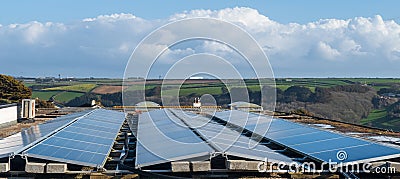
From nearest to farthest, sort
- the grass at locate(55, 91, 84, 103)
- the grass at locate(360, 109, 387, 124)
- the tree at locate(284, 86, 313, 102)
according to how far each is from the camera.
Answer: the grass at locate(360, 109, 387, 124)
the tree at locate(284, 86, 313, 102)
the grass at locate(55, 91, 84, 103)

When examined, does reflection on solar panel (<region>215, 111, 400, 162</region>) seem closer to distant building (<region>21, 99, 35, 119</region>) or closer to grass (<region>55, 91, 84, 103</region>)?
distant building (<region>21, 99, 35, 119</region>)

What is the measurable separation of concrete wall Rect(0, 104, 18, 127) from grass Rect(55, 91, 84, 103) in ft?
155

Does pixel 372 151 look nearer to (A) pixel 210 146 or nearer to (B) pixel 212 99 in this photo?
(A) pixel 210 146

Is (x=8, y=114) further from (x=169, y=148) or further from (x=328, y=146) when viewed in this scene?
(x=328, y=146)

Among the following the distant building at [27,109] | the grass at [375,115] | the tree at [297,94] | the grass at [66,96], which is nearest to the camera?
the distant building at [27,109]

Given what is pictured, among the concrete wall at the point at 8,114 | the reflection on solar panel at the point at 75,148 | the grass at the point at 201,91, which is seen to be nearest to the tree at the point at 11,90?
the grass at the point at 201,91

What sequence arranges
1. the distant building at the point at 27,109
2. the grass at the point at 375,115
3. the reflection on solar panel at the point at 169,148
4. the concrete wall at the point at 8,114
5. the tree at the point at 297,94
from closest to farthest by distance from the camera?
the reflection on solar panel at the point at 169,148 < the concrete wall at the point at 8,114 < the distant building at the point at 27,109 < the grass at the point at 375,115 < the tree at the point at 297,94

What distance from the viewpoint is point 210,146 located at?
9.88 m

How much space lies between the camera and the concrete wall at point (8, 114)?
65.5ft

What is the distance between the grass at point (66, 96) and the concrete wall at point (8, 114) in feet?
155

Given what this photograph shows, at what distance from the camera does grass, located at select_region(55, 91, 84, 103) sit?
6954 centimetres

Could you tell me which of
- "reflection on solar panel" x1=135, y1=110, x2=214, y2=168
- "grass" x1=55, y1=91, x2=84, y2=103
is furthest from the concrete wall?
"grass" x1=55, y1=91, x2=84, y2=103

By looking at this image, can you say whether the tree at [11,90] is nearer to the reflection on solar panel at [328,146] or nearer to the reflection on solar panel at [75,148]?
the reflection on solar panel at [75,148]

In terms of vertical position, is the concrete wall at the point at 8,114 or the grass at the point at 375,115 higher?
the concrete wall at the point at 8,114
